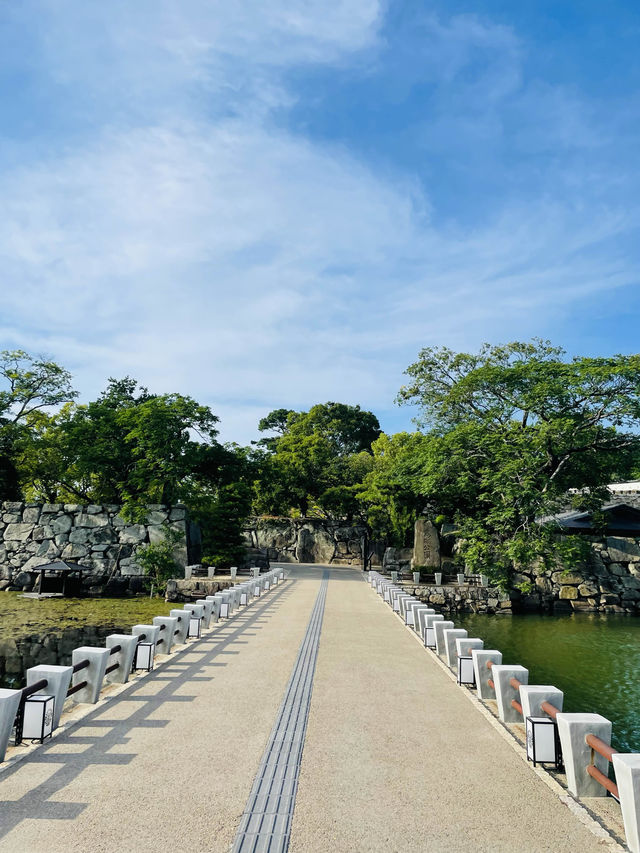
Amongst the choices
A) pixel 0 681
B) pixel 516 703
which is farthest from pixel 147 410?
pixel 516 703

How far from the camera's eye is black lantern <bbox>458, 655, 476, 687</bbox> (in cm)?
796

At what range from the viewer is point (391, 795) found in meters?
4.53

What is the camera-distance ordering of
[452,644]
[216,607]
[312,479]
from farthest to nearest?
[312,479] < [216,607] < [452,644]

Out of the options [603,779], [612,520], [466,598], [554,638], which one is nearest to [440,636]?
[603,779]

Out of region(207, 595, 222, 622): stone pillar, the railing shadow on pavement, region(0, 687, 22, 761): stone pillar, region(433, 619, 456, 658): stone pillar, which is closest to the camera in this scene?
the railing shadow on pavement

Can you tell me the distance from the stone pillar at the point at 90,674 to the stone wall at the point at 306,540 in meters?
30.8

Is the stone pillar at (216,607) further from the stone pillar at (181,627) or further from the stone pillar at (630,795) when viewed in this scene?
the stone pillar at (630,795)

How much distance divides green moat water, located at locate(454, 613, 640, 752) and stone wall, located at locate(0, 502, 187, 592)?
12.9 m

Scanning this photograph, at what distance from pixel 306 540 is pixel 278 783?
33201mm

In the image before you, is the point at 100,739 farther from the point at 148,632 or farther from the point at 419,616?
the point at 419,616

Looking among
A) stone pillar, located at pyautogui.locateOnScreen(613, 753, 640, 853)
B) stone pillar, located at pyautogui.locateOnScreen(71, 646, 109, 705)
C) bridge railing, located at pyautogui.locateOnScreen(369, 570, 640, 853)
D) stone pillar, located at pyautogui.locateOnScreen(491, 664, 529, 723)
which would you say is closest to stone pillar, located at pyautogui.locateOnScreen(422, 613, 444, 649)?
bridge railing, located at pyautogui.locateOnScreen(369, 570, 640, 853)

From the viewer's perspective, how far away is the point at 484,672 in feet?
24.5

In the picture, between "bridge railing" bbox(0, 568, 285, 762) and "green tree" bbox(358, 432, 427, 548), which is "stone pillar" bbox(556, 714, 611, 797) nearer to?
"bridge railing" bbox(0, 568, 285, 762)

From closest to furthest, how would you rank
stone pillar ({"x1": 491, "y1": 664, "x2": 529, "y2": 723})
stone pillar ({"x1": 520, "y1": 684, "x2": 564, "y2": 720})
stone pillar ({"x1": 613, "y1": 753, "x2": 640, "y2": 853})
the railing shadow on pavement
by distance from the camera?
stone pillar ({"x1": 613, "y1": 753, "x2": 640, "y2": 853}), the railing shadow on pavement, stone pillar ({"x1": 520, "y1": 684, "x2": 564, "y2": 720}), stone pillar ({"x1": 491, "y1": 664, "x2": 529, "y2": 723})
